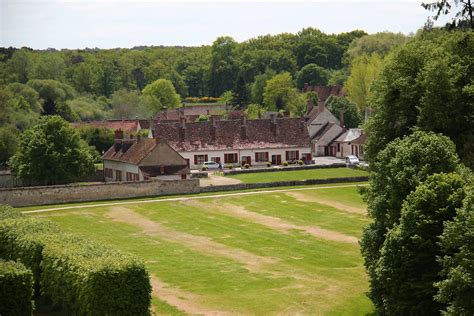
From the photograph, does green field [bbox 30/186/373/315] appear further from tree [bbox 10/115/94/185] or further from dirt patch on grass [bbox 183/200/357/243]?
tree [bbox 10/115/94/185]

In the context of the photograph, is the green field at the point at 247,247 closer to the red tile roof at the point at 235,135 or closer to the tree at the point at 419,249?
the tree at the point at 419,249

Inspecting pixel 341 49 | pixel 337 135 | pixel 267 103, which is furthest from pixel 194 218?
pixel 341 49

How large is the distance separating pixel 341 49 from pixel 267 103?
171 ft

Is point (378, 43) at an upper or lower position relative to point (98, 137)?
upper

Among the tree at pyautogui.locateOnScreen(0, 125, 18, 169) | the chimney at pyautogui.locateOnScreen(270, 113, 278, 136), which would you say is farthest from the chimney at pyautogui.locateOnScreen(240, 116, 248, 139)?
the tree at pyautogui.locateOnScreen(0, 125, 18, 169)

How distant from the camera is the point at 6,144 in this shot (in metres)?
74.6

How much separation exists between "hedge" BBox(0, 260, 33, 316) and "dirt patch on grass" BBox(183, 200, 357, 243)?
1917 centimetres

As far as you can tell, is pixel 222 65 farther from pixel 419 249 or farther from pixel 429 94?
pixel 419 249

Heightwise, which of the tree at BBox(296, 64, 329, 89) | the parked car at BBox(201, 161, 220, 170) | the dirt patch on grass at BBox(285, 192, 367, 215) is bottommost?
the dirt patch on grass at BBox(285, 192, 367, 215)

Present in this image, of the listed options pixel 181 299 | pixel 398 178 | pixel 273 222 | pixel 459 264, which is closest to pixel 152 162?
pixel 273 222

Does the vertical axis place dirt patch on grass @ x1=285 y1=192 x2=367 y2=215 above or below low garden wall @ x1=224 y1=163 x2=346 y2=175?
below

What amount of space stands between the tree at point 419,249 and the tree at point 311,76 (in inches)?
4887

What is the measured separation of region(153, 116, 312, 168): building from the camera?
2869 inches

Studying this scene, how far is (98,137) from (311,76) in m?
74.8
